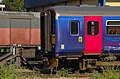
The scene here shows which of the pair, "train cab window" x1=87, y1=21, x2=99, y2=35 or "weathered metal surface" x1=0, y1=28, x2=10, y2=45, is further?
"weathered metal surface" x1=0, y1=28, x2=10, y2=45

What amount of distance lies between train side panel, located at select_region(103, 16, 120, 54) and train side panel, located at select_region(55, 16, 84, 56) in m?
1.05

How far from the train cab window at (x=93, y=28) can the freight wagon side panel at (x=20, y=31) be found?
5039mm

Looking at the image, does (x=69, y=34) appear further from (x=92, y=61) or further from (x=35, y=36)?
(x=35, y=36)

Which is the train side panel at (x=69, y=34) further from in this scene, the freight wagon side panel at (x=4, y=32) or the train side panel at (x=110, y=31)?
the freight wagon side panel at (x=4, y=32)

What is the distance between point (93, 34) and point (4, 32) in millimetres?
5946

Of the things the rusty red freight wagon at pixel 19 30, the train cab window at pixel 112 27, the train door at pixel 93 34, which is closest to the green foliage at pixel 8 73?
A: the train door at pixel 93 34

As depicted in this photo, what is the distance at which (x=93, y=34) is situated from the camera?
15.4m

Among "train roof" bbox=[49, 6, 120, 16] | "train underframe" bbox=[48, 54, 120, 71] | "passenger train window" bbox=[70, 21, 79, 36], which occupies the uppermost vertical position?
"train roof" bbox=[49, 6, 120, 16]

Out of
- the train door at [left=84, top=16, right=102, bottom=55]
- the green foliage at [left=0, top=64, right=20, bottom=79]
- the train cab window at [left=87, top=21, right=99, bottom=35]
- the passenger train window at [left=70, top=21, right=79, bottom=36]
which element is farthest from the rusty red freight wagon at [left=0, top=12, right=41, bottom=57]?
the green foliage at [left=0, top=64, right=20, bottom=79]

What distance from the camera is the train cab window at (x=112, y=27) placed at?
609 inches

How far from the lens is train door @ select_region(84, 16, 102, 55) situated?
15359 mm

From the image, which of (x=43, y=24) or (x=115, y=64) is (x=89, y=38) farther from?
(x=43, y=24)

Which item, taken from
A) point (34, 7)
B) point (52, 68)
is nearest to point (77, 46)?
point (52, 68)

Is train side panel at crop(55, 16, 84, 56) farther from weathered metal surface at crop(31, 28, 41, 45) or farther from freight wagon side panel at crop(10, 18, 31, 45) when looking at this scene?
freight wagon side panel at crop(10, 18, 31, 45)
